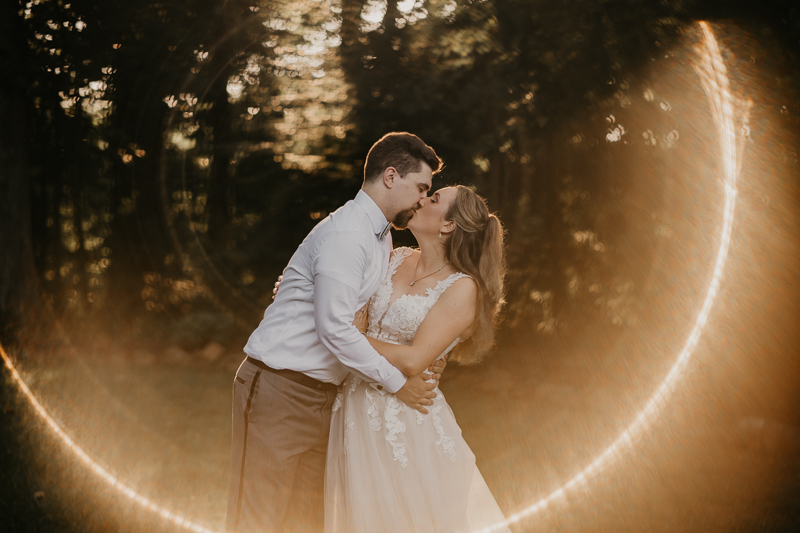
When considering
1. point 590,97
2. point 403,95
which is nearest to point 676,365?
point 590,97

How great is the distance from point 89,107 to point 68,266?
71.9 inches

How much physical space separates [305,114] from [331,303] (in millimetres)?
4240

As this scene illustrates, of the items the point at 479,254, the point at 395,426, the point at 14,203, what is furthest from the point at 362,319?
the point at 14,203

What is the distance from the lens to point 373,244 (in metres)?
2.36

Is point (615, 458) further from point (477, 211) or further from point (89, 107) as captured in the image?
point (89, 107)

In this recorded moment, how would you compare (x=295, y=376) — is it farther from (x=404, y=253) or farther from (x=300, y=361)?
(x=404, y=253)

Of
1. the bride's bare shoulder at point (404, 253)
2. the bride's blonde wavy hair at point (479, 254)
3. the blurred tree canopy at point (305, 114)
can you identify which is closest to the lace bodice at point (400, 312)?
the bride's blonde wavy hair at point (479, 254)

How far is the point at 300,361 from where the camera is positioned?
2.37m

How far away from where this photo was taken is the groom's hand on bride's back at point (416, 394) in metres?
2.57

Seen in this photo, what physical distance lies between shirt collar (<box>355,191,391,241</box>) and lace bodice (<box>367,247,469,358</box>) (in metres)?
0.44

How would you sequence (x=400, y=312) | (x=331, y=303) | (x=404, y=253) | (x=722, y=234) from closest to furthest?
(x=331, y=303) < (x=400, y=312) < (x=404, y=253) < (x=722, y=234)

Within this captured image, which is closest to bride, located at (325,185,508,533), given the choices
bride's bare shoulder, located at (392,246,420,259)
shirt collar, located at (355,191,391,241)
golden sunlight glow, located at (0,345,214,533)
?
bride's bare shoulder, located at (392,246,420,259)

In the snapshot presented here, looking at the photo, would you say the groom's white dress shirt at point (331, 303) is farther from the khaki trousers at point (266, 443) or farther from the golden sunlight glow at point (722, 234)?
the golden sunlight glow at point (722, 234)

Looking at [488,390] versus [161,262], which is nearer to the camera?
[488,390]
